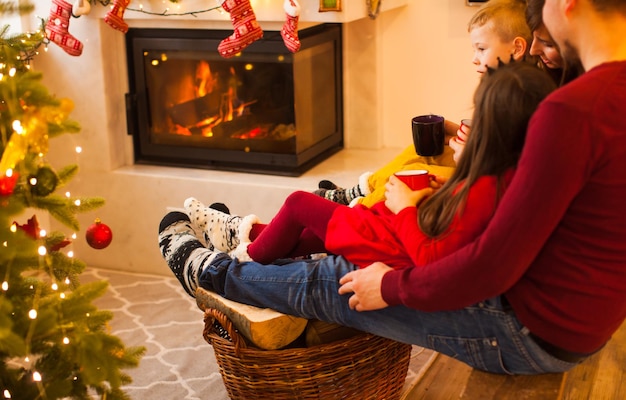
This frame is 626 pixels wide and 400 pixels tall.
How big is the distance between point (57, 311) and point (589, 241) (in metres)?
0.97

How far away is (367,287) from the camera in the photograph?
5.64 ft

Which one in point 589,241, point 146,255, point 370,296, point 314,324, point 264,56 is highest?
point 264,56

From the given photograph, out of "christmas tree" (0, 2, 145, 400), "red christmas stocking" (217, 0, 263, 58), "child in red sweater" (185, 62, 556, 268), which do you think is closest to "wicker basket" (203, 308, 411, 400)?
"child in red sweater" (185, 62, 556, 268)

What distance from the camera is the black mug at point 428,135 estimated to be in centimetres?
220

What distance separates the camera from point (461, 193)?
1587 millimetres

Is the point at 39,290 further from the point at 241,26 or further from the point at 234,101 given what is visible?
the point at 234,101

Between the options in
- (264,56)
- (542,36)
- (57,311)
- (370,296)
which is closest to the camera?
(57,311)

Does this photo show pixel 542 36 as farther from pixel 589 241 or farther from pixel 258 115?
pixel 258 115

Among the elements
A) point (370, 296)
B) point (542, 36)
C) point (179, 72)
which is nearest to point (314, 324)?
point (370, 296)

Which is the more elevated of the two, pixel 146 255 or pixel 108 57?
pixel 108 57

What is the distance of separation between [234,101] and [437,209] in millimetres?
1958

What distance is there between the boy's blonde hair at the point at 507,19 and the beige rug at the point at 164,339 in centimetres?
90

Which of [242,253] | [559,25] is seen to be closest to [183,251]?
[242,253]

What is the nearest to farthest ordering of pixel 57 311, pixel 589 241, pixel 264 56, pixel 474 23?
pixel 589 241
pixel 57 311
pixel 474 23
pixel 264 56
